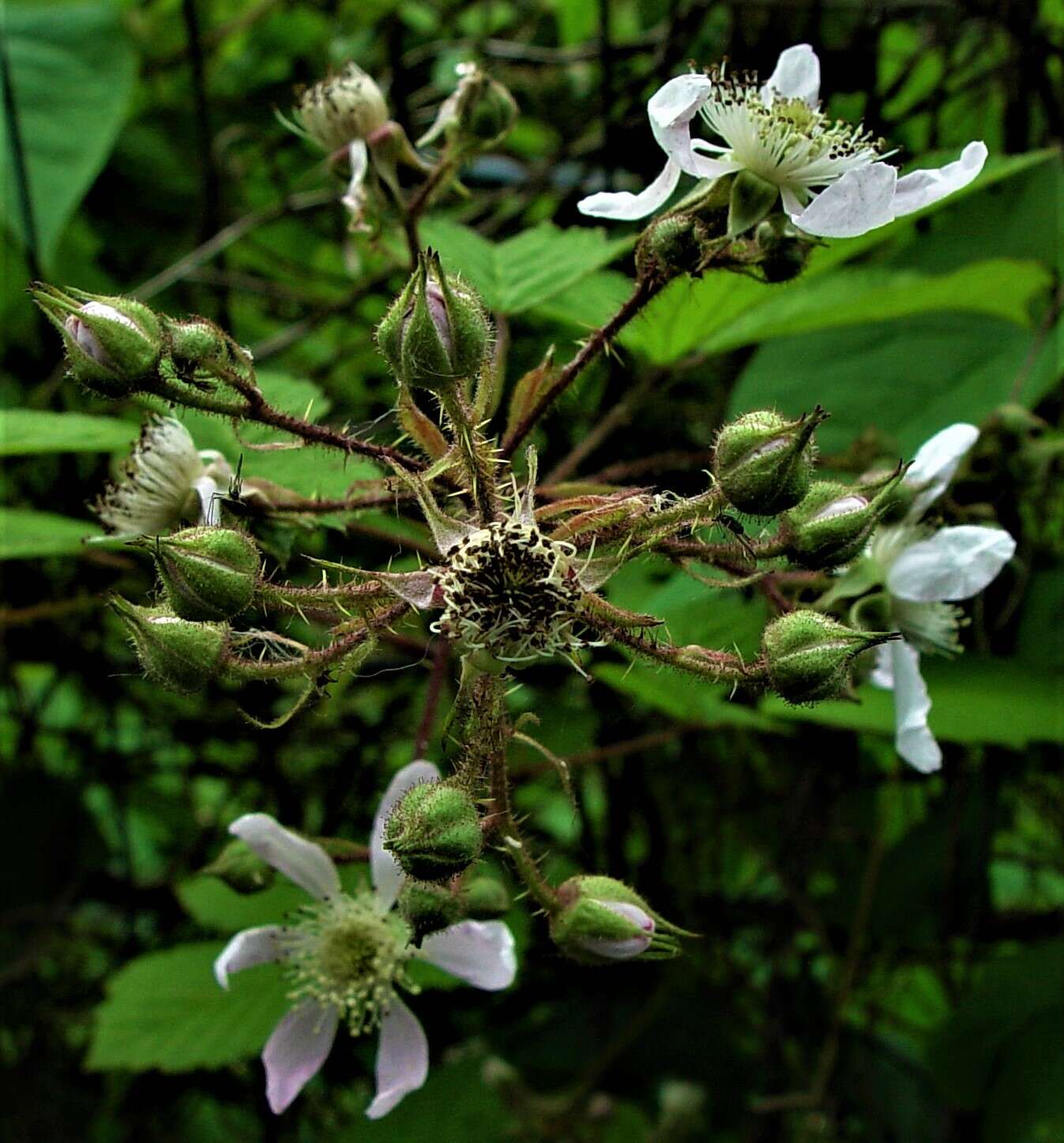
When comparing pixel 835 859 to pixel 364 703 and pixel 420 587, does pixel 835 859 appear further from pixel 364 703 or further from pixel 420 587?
pixel 420 587

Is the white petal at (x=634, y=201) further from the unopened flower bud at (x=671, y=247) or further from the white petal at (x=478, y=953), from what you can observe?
the white petal at (x=478, y=953)

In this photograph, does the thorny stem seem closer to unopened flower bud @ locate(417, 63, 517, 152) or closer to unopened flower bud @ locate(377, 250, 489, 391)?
unopened flower bud @ locate(377, 250, 489, 391)

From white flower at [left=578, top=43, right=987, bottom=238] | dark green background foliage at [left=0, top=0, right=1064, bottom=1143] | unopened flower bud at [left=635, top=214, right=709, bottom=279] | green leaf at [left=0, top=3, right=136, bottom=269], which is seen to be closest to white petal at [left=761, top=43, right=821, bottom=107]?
white flower at [left=578, top=43, right=987, bottom=238]

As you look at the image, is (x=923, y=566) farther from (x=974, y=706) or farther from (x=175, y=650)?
(x=175, y=650)

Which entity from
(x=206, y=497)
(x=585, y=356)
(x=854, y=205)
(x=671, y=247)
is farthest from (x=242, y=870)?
(x=854, y=205)

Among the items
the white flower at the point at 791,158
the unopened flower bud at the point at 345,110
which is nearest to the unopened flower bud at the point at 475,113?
the unopened flower bud at the point at 345,110
